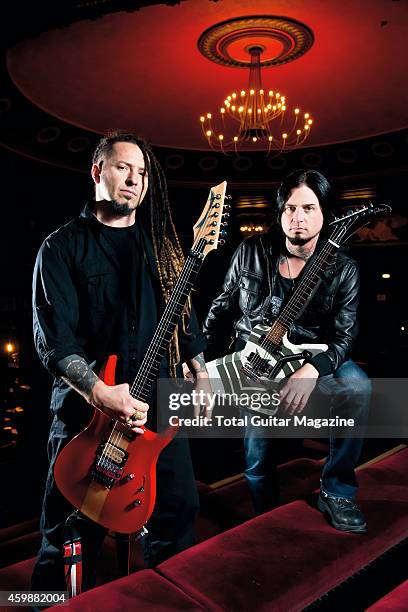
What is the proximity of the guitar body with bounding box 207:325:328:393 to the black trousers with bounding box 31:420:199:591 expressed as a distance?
1.49 feet

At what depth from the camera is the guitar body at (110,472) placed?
1976mm

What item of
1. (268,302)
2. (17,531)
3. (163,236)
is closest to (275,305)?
(268,302)

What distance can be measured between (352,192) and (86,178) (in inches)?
184

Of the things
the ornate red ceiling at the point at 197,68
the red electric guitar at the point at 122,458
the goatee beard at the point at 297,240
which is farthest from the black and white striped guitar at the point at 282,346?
the ornate red ceiling at the point at 197,68

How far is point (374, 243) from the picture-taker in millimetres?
8766

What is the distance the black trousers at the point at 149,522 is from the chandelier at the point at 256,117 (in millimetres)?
4602

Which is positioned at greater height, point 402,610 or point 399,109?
point 399,109

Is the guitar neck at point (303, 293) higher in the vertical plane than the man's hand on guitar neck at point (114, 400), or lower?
higher

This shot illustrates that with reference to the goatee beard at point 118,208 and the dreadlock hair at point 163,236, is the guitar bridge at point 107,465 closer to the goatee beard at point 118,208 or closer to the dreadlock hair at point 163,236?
the dreadlock hair at point 163,236

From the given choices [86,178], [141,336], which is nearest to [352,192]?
[86,178]

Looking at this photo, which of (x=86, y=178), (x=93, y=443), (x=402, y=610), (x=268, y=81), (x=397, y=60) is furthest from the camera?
(x=86, y=178)

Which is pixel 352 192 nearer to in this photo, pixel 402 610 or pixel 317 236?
pixel 317 236

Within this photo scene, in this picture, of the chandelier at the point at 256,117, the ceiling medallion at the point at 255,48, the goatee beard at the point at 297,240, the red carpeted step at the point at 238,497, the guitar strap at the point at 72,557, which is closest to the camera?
the guitar strap at the point at 72,557

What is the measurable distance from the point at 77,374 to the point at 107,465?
1.33ft
